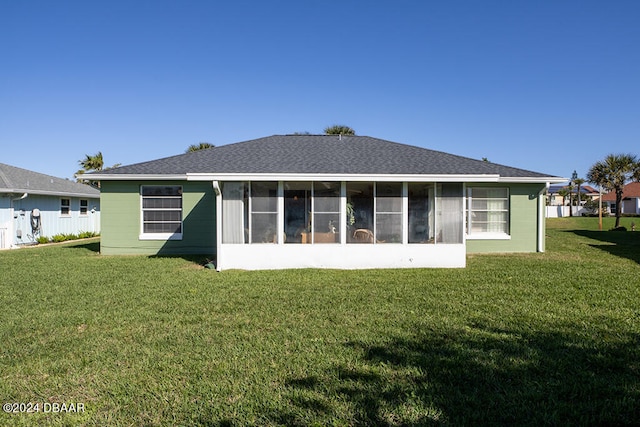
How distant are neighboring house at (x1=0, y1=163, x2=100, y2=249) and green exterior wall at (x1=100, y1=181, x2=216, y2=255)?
23.3 ft

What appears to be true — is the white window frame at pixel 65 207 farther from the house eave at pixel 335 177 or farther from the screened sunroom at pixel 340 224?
the screened sunroom at pixel 340 224

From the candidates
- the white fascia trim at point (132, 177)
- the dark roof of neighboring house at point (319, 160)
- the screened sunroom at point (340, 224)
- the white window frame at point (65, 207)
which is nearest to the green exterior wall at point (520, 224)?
the dark roof of neighboring house at point (319, 160)

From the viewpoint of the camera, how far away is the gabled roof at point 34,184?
18859mm

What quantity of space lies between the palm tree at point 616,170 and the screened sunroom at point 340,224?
103 feet

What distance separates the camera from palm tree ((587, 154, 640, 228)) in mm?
34406

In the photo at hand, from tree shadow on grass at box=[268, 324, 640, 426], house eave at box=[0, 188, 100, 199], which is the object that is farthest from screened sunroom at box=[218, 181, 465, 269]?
house eave at box=[0, 188, 100, 199]

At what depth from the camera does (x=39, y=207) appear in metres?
21.0

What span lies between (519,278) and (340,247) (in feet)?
15.7

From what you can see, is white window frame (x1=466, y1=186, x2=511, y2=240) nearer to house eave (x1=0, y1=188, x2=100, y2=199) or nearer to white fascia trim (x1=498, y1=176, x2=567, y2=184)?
white fascia trim (x1=498, y1=176, x2=567, y2=184)

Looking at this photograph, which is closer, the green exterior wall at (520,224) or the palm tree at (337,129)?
the green exterior wall at (520,224)

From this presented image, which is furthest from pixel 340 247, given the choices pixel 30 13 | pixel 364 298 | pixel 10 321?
pixel 30 13

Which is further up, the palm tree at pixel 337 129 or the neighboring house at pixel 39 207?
the palm tree at pixel 337 129

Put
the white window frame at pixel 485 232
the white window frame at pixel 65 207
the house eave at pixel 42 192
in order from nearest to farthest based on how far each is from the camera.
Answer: the white window frame at pixel 485 232, the house eave at pixel 42 192, the white window frame at pixel 65 207

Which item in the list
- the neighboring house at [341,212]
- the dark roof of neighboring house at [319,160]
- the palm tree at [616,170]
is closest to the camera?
the neighboring house at [341,212]
